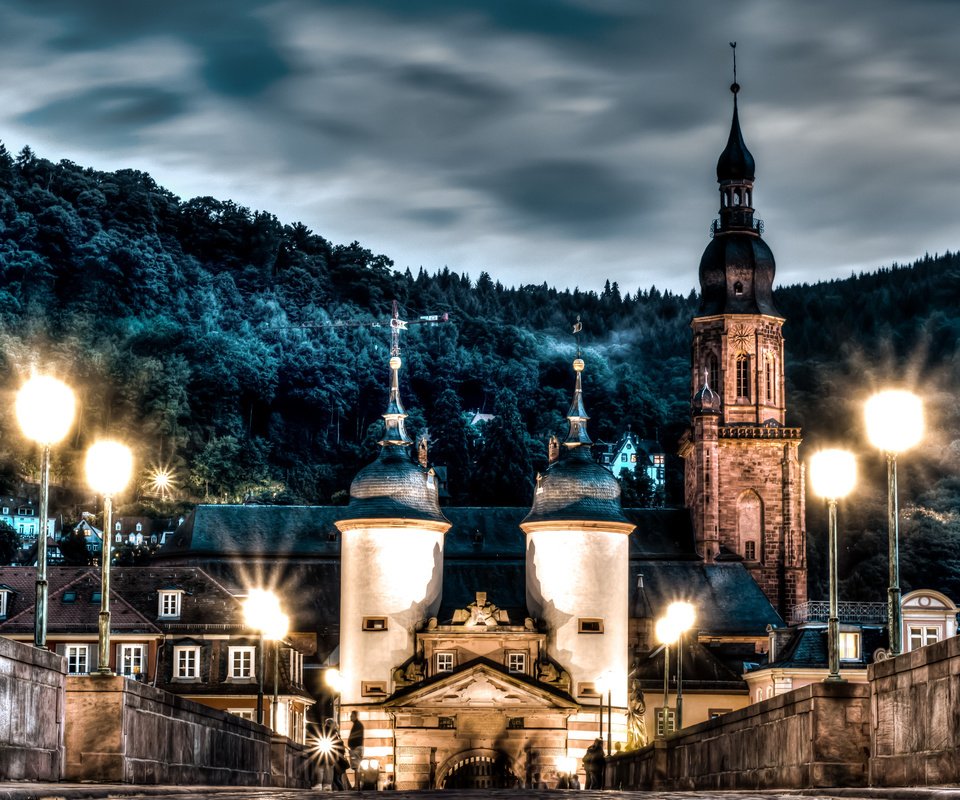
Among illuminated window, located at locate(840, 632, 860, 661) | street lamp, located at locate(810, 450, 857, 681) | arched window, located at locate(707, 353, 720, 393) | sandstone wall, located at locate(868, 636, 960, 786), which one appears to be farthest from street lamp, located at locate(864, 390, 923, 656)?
arched window, located at locate(707, 353, 720, 393)

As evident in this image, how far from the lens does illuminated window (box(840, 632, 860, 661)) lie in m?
85.2

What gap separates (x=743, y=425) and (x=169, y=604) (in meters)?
Result: 41.4

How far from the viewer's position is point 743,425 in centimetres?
12319

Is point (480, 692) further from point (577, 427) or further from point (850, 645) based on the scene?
point (577, 427)

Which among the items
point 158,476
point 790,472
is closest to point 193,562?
point 790,472

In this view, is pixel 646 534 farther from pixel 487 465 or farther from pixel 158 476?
pixel 158 476

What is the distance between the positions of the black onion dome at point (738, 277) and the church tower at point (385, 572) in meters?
35.8

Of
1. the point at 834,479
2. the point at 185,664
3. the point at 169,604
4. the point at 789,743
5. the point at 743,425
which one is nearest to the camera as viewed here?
the point at 789,743

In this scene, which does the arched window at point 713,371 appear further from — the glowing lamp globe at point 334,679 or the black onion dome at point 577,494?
the glowing lamp globe at point 334,679

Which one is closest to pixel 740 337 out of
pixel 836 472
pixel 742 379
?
pixel 742 379

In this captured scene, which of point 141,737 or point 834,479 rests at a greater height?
point 834,479

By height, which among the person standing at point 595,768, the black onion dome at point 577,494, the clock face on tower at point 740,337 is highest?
the clock face on tower at point 740,337

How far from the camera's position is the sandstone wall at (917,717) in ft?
73.5

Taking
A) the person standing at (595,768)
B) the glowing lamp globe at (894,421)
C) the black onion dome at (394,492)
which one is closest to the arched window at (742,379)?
the black onion dome at (394,492)
